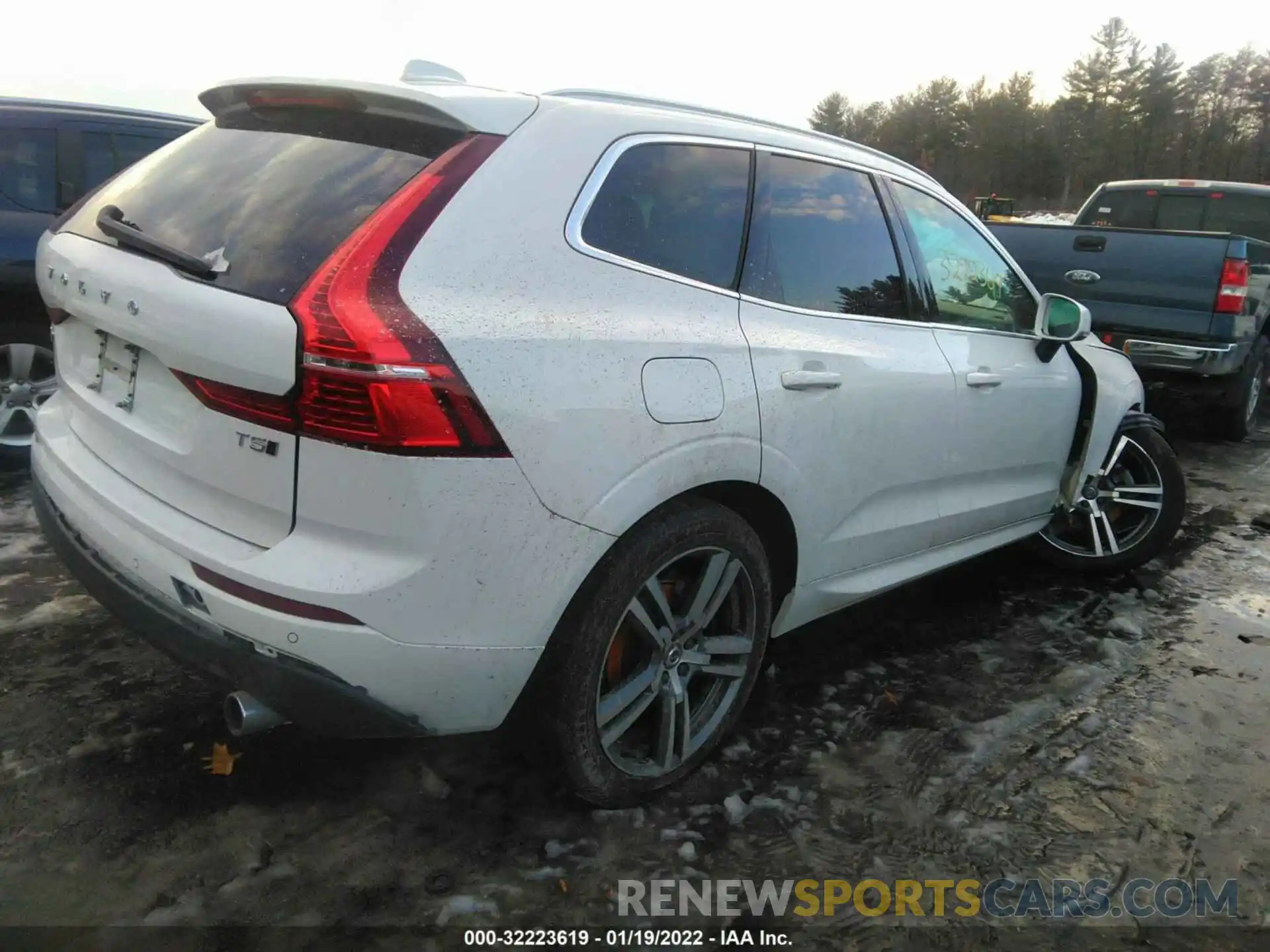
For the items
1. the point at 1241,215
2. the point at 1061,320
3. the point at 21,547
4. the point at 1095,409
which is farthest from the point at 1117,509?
the point at 1241,215

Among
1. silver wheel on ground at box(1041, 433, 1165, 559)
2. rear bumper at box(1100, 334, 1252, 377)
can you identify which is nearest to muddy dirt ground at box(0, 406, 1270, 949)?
silver wheel on ground at box(1041, 433, 1165, 559)

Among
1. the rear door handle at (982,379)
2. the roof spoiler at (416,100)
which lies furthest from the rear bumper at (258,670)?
the rear door handle at (982,379)

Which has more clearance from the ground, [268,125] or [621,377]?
[268,125]

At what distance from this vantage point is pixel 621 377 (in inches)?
85.8

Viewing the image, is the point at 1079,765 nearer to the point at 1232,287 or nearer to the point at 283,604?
the point at 283,604

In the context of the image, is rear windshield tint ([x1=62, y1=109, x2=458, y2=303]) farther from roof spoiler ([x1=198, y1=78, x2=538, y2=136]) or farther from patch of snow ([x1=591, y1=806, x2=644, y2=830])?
patch of snow ([x1=591, y1=806, x2=644, y2=830])

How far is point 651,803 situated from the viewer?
8.64ft

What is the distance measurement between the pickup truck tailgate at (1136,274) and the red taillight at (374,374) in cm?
591

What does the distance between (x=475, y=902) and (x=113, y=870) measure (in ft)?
2.74

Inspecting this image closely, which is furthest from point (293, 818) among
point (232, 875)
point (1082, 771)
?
point (1082, 771)

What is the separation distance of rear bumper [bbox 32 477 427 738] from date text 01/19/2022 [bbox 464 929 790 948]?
495 millimetres

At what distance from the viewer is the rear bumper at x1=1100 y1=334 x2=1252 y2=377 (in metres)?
6.82

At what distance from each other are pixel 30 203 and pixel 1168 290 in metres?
7.09

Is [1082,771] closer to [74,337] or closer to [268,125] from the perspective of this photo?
[268,125]
